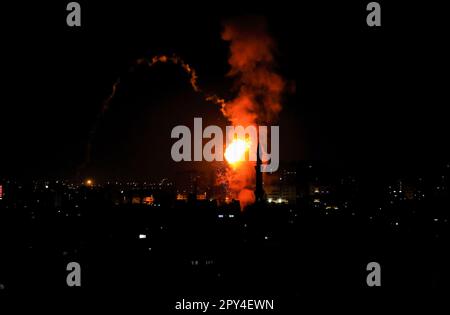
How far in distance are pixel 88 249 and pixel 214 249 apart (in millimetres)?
5778

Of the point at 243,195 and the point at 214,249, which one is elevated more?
the point at 243,195

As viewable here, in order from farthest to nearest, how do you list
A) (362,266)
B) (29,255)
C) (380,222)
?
(380,222)
(29,255)
(362,266)

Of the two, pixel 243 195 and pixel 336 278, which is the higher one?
pixel 243 195

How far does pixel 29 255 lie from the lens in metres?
20.6

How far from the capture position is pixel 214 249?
79.6 feet

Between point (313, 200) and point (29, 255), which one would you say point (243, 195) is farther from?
point (313, 200)

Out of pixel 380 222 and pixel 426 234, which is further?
pixel 380 222

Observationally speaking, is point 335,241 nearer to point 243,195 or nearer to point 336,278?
point 336,278

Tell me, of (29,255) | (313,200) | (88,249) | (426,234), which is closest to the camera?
(29,255)

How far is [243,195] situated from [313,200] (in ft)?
72.9

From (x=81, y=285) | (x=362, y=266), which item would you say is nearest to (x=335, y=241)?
(x=362, y=266)
